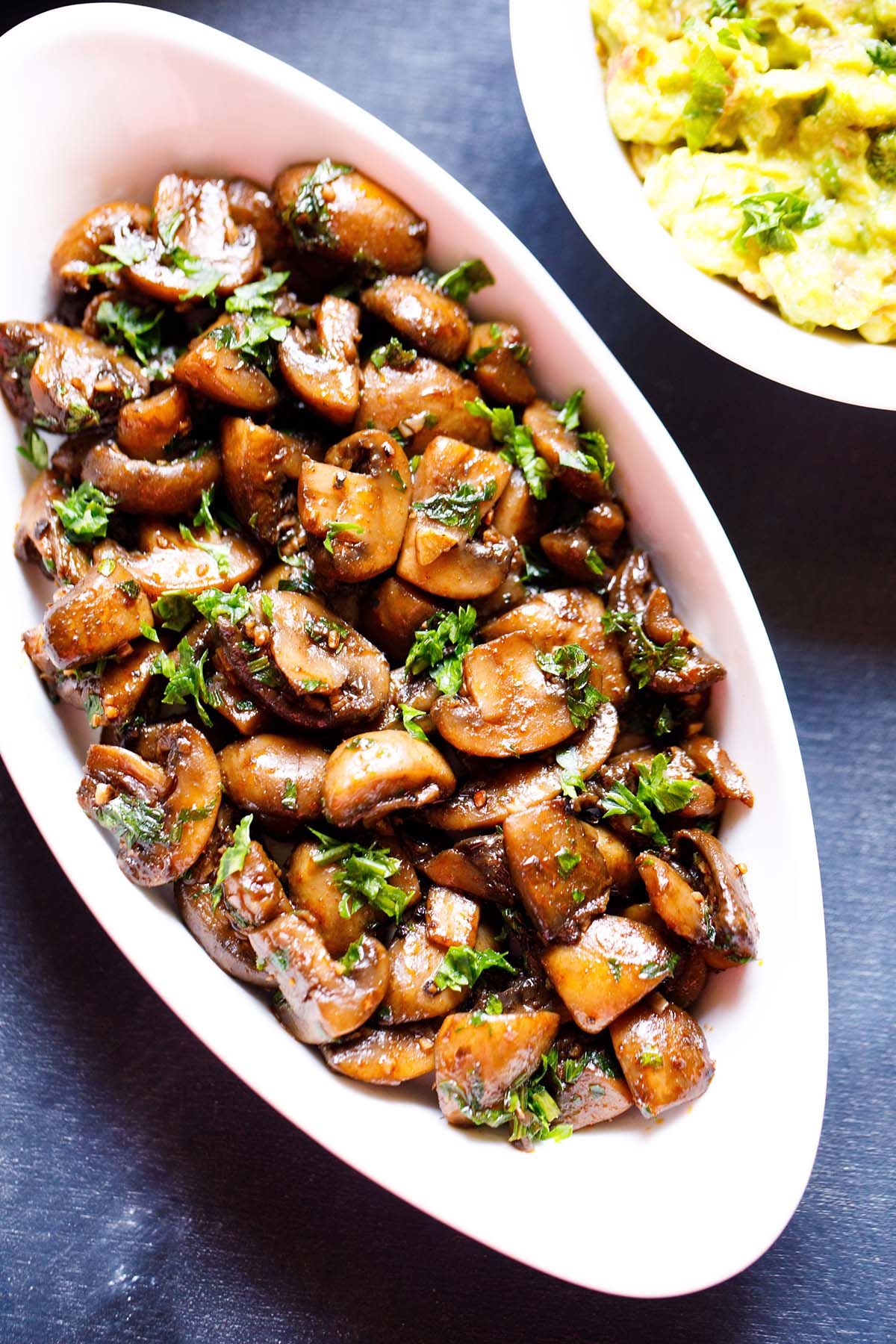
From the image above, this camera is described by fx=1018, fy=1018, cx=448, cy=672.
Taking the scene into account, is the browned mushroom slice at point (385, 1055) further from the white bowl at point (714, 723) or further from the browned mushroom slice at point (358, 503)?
the browned mushroom slice at point (358, 503)

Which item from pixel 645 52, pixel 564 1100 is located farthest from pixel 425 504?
pixel 564 1100

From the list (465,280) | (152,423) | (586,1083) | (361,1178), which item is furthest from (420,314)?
(361,1178)

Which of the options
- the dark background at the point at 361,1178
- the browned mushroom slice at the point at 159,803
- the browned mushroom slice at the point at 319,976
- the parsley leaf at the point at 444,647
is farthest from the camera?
the dark background at the point at 361,1178

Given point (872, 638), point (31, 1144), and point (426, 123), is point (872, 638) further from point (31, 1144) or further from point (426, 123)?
point (31, 1144)

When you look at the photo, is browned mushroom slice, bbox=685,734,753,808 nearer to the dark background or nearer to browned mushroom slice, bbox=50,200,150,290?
the dark background

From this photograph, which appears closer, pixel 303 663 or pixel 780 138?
pixel 303 663

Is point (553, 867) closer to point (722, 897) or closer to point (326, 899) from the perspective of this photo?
point (722, 897)

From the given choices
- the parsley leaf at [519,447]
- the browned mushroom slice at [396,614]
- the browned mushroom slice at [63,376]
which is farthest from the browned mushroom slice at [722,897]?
the browned mushroom slice at [63,376]

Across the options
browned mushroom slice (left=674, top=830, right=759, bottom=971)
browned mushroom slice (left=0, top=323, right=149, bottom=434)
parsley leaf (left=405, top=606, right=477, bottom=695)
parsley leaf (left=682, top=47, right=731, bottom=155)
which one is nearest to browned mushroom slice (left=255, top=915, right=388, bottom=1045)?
parsley leaf (left=405, top=606, right=477, bottom=695)
